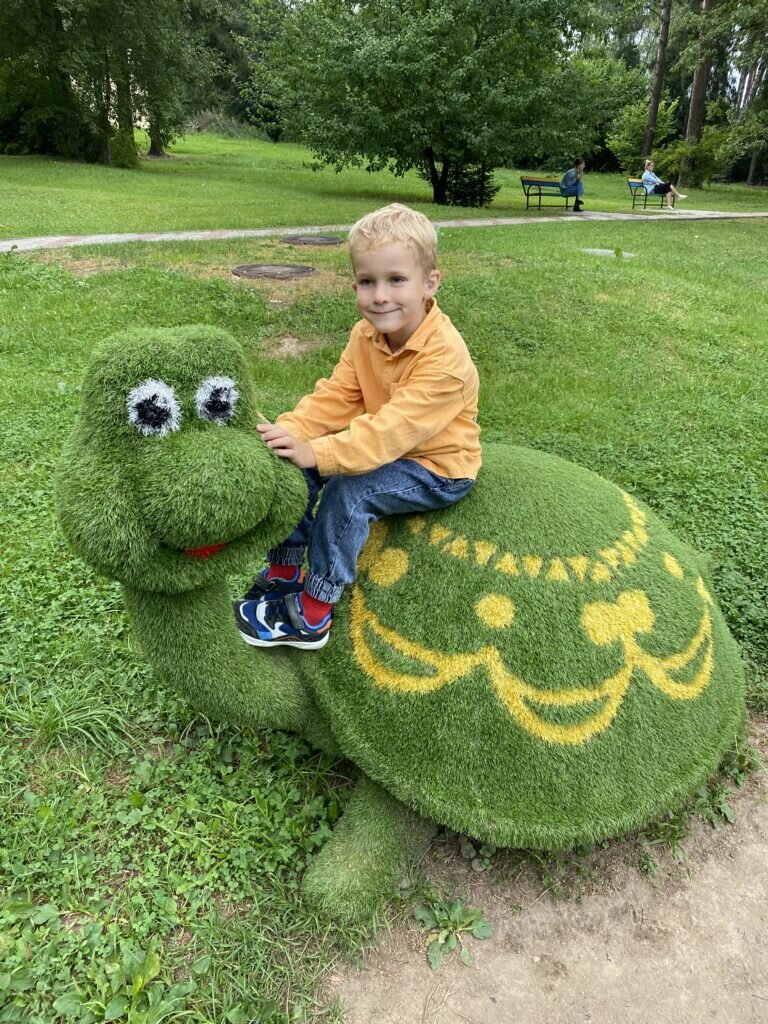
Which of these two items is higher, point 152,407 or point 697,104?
point 697,104

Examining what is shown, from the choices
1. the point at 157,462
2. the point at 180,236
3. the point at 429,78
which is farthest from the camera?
the point at 429,78

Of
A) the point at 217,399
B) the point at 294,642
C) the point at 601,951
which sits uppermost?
the point at 217,399

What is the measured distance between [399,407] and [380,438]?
11cm

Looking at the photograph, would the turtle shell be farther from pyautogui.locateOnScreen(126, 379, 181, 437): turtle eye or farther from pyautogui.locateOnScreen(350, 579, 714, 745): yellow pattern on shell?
pyautogui.locateOnScreen(126, 379, 181, 437): turtle eye

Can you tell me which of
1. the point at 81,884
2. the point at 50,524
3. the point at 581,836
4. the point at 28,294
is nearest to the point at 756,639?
the point at 581,836

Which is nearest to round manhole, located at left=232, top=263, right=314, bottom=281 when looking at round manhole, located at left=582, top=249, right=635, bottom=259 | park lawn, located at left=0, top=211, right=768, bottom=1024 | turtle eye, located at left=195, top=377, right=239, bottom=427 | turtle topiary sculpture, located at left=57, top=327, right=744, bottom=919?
park lawn, located at left=0, top=211, right=768, bottom=1024

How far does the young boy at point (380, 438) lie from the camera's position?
1949mm

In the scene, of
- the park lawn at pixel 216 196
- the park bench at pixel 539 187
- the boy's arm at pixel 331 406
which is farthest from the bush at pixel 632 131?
the boy's arm at pixel 331 406

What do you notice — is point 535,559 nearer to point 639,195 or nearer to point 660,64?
point 639,195

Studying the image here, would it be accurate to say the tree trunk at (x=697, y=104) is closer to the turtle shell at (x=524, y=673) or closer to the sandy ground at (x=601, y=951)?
the turtle shell at (x=524, y=673)

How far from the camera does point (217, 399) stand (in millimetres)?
1671

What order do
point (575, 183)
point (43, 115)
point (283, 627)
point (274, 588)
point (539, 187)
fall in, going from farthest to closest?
point (43, 115)
point (539, 187)
point (575, 183)
point (274, 588)
point (283, 627)

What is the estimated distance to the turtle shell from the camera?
1.97 meters

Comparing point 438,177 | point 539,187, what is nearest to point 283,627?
point 438,177
